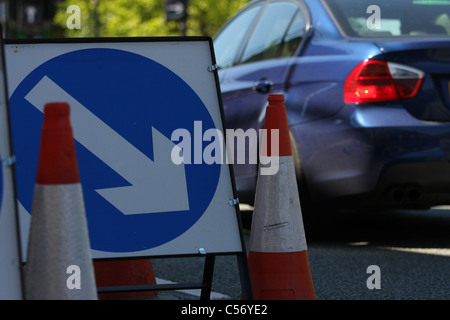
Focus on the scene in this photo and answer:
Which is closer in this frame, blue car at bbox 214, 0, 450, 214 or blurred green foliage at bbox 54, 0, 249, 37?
blue car at bbox 214, 0, 450, 214

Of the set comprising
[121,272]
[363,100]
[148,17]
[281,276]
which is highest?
[148,17]

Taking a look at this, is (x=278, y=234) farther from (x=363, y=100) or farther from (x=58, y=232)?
(x=363, y=100)

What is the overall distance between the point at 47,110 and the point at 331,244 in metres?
3.73

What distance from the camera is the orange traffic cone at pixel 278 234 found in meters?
4.18

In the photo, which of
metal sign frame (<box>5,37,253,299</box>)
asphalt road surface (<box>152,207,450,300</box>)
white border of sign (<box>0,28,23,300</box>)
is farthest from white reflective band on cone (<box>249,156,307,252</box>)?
white border of sign (<box>0,28,23,300</box>)

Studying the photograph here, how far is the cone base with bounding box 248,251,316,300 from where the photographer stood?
13.7ft

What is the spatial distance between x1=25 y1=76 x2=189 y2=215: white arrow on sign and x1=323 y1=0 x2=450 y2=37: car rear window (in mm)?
2707

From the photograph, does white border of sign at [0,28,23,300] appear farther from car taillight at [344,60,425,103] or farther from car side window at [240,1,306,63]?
car side window at [240,1,306,63]

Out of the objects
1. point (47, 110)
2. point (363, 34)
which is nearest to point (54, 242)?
point (47, 110)

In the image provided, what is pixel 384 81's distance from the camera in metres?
6.15

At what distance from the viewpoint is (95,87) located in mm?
4223

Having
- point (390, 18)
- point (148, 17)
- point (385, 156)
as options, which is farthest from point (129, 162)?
point (148, 17)

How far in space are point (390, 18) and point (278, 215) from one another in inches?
115

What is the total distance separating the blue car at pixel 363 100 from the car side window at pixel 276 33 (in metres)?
0.02
